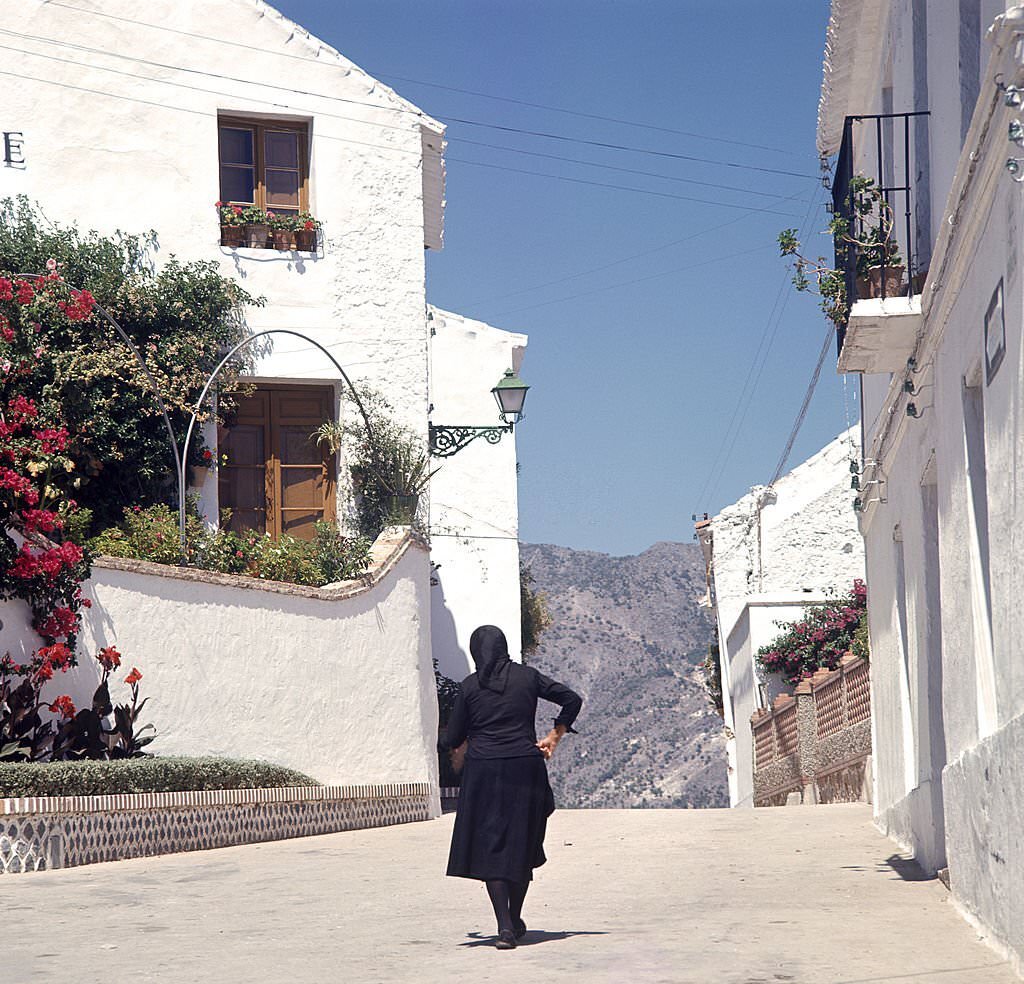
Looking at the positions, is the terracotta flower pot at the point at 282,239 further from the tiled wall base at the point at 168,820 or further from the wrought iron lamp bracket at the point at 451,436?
the tiled wall base at the point at 168,820

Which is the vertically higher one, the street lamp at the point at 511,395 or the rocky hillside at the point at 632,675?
the street lamp at the point at 511,395

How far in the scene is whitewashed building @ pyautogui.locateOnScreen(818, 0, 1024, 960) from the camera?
23.3ft

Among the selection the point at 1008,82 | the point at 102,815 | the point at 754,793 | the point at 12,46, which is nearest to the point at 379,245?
the point at 12,46

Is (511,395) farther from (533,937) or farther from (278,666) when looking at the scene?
(533,937)

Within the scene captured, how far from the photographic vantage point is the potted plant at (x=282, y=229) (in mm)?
20359

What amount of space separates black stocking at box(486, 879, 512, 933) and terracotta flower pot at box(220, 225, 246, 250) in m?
13.6

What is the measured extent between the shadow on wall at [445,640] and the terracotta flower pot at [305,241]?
19.4 feet

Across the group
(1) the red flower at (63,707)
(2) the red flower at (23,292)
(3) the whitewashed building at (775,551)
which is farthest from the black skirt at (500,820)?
(3) the whitewashed building at (775,551)

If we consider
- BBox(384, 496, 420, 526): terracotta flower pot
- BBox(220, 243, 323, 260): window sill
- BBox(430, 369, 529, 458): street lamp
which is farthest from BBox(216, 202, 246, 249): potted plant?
BBox(384, 496, 420, 526): terracotta flower pot

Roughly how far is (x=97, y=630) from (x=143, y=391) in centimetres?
471

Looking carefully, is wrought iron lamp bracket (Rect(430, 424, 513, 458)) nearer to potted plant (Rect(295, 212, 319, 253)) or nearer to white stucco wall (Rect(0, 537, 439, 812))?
white stucco wall (Rect(0, 537, 439, 812))

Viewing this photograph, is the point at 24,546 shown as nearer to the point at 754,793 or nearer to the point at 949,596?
the point at 949,596

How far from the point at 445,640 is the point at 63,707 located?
11.8 m

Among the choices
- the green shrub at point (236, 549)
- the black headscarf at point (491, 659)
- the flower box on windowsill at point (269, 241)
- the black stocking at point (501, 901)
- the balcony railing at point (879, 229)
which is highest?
the flower box on windowsill at point (269, 241)
